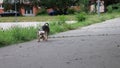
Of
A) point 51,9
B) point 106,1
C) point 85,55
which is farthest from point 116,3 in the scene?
point 85,55

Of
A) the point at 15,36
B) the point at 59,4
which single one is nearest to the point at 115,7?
the point at 59,4

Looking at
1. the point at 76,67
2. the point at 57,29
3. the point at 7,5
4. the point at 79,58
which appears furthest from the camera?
the point at 7,5

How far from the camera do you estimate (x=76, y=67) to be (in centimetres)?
1092

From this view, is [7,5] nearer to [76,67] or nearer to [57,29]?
[57,29]

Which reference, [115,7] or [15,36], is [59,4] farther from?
[15,36]

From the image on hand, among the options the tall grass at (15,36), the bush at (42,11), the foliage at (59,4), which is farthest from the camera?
the bush at (42,11)

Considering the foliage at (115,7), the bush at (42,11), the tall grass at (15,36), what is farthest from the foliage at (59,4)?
the tall grass at (15,36)

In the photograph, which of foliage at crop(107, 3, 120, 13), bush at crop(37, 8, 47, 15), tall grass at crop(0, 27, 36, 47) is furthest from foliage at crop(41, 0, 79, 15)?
tall grass at crop(0, 27, 36, 47)

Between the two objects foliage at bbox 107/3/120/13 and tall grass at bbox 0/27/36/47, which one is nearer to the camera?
tall grass at bbox 0/27/36/47

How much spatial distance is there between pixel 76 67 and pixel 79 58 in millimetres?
2025

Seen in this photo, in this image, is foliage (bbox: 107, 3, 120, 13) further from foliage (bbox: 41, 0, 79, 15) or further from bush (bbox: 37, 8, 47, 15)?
bush (bbox: 37, 8, 47, 15)

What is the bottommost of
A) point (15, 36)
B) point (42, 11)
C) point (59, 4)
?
point (42, 11)

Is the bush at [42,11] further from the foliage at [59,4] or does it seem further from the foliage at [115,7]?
the foliage at [115,7]

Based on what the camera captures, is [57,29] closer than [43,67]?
No
